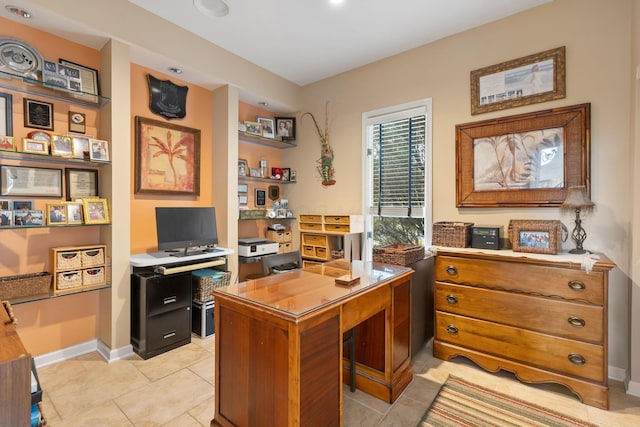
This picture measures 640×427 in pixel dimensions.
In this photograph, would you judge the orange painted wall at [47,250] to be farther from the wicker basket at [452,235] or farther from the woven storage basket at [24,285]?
the wicker basket at [452,235]

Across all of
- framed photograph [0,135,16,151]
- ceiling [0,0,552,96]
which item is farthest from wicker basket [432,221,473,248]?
framed photograph [0,135,16,151]

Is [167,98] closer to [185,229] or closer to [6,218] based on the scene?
[185,229]

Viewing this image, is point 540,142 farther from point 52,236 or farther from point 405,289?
point 52,236

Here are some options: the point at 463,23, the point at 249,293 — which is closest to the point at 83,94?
the point at 249,293

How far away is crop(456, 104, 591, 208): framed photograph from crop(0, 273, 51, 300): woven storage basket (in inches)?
146

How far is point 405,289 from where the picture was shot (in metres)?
2.26

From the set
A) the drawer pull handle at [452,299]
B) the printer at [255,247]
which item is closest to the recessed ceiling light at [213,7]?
the printer at [255,247]

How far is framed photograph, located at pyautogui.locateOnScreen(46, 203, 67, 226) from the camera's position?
7.93 feet

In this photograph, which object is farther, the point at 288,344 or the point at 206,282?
the point at 206,282

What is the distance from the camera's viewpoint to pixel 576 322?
83.2 inches

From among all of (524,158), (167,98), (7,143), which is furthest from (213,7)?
(524,158)

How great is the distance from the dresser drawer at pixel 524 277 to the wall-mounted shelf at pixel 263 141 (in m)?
2.71

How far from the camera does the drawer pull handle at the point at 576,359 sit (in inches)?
82.2

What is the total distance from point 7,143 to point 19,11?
3.31ft
